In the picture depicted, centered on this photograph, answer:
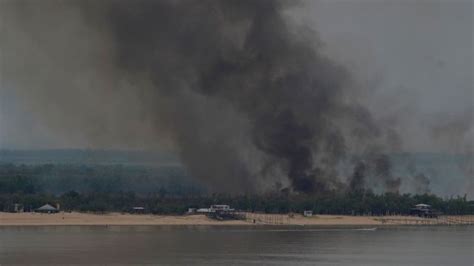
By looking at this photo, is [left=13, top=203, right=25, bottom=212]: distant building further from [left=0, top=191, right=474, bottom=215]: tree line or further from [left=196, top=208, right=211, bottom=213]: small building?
[left=196, top=208, right=211, bottom=213]: small building

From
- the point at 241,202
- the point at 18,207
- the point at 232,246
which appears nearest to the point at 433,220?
the point at 241,202

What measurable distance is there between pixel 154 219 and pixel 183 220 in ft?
6.62

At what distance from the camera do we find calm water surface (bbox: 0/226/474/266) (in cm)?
5725

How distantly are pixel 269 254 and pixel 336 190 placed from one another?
35.3m

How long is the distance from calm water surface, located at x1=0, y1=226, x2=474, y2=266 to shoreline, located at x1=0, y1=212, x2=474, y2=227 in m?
2.62

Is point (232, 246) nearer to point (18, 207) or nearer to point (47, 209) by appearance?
point (47, 209)

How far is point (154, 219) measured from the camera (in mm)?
84812

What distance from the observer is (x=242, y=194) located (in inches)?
3693

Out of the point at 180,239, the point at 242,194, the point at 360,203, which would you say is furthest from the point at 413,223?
the point at 180,239

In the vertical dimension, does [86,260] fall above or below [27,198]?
below

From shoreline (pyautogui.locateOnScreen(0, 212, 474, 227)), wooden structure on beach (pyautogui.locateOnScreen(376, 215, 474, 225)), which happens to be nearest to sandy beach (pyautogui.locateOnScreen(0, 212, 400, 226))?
shoreline (pyautogui.locateOnScreen(0, 212, 474, 227))

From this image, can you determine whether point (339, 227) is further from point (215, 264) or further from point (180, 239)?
point (215, 264)

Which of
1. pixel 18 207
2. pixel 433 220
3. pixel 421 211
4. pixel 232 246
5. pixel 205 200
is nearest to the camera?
pixel 232 246

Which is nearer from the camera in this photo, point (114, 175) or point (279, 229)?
point (279, 229)
